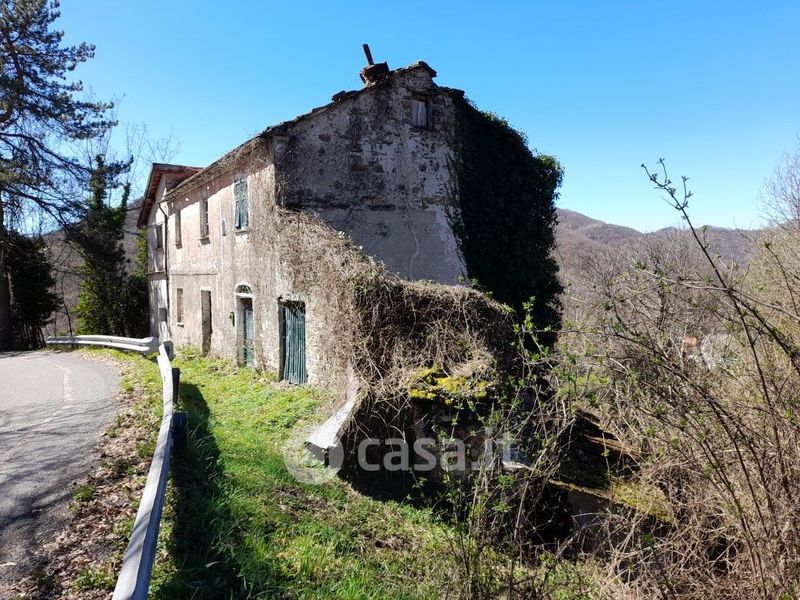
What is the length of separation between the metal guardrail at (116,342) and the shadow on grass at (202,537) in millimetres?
7507

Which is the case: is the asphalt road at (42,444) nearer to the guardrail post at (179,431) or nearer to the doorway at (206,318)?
the guardrail post at (179,431)

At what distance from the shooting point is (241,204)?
13.6 m

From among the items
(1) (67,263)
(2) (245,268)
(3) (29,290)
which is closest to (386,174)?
(2) (245,268)

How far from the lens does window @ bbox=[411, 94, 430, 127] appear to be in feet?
44.1

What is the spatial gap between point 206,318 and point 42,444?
34.9 ft

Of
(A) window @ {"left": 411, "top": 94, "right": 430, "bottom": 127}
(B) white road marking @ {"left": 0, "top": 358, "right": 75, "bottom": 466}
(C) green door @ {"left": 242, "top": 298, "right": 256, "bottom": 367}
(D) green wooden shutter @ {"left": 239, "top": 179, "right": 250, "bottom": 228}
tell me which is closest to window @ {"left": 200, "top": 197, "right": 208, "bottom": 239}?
(D) green wooden shutter @ {"left": 239, "top": 179, "right": 250, "bottom": 228}

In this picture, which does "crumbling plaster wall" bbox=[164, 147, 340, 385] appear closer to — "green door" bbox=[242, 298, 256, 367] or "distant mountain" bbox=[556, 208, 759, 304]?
"green door" bbox=[242, 298, 256, 367]

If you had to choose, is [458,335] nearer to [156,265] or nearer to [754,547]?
[754,547]

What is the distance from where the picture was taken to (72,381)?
1108 cm

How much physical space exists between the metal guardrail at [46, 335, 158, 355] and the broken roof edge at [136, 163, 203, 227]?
21.9 feet

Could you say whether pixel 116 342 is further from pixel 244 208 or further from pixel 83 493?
pixel 83 493

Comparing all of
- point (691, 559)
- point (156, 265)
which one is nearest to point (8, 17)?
point (156, 265)

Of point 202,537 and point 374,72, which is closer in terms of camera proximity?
point 202,537

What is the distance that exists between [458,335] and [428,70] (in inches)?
311
